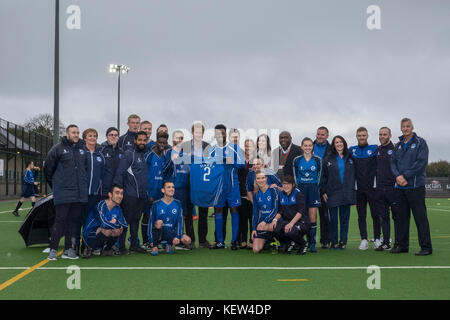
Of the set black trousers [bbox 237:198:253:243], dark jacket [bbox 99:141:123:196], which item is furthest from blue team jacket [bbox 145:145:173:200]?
black trousers [bbox 237:198:253:243]

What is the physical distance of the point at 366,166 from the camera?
27.1ft

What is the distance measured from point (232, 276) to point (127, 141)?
367cm

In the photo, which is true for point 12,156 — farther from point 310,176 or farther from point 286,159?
point 310,176

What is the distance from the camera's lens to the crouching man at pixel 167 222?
7.62 meters

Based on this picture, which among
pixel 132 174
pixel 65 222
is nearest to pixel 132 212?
pixel 132 174

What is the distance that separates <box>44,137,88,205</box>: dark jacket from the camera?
22.9 ft

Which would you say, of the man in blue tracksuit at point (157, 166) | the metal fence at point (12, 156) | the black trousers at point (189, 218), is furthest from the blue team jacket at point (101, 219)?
the metal fence at point (12, 156)

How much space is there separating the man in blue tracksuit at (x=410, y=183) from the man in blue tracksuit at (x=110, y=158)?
A: 4524 mm

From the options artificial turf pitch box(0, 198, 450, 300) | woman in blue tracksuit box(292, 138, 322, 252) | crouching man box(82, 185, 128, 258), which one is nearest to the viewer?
artificial turf pitch box(0, 198, 450, 300)

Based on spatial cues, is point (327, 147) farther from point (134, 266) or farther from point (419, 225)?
point (134, 266)

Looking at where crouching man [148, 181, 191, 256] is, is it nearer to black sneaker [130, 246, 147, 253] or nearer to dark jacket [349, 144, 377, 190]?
black sneaker [130, 246, 147, 253]

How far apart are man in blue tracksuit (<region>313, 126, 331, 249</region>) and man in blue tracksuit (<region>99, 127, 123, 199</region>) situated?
3.48 m

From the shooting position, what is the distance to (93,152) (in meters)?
7.46

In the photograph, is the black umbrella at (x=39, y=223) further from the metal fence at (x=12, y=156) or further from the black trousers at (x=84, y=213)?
the metal fence at (x=12, y=156)
